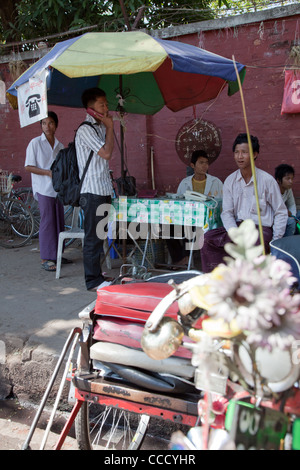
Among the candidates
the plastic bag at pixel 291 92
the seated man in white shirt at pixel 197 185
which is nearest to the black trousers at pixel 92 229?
the seated man in white shirt at pixel 197 185

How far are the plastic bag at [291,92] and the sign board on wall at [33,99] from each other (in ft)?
10.7

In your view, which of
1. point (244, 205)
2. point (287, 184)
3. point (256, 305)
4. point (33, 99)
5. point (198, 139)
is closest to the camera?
point (256, 305)

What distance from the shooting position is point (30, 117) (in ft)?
11.8

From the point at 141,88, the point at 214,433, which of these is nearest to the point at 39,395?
the point at 214,433

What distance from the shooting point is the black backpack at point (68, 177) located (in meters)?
4.08

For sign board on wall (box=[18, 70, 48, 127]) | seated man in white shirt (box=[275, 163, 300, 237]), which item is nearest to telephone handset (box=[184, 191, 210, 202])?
seated man in white shirt (box=[275, 163, 300, 237])

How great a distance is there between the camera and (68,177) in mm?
4113

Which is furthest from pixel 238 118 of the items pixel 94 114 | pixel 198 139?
pixel 94 114

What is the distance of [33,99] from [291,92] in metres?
3.32

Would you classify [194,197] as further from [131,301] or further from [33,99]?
[131,301]

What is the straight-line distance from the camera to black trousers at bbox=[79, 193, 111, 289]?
4.00 metres

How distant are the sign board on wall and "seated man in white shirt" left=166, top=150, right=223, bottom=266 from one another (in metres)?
2.09

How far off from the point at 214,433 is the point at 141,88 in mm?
4298
